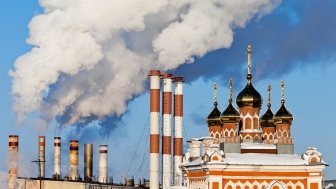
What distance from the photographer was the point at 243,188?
3556cm

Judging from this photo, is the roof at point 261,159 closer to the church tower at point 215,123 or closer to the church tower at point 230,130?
the church tower at point 230,130

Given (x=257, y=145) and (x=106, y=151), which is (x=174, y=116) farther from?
(x=257, y=145)

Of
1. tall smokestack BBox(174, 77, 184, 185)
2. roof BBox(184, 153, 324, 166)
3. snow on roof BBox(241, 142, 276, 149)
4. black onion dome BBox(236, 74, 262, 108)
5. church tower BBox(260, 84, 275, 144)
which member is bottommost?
roof BBox(184, 153, 324, 166)

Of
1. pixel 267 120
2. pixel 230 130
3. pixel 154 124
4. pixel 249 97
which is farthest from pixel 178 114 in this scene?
pixel 230 130

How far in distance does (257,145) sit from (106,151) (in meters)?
39.2

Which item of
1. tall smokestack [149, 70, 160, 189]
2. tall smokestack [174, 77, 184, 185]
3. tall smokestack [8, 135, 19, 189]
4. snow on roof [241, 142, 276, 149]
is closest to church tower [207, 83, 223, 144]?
snow on roof [241, 142, 276, 149]

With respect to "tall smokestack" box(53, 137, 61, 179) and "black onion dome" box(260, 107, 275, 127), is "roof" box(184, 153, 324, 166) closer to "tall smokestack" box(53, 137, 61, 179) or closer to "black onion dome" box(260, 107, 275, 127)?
"black onion dome" box(260, 107, 275, 127)

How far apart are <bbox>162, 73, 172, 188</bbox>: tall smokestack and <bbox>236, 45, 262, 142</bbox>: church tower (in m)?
28.3

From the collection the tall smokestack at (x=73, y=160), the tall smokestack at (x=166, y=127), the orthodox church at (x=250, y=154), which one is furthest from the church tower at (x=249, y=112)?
the tall smokestack at (x=73, y=160)

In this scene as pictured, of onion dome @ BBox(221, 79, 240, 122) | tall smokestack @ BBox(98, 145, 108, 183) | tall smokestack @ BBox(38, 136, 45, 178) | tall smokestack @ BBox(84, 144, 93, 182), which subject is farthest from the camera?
tall smokestack @ BBox(84, 144, 93, 182)

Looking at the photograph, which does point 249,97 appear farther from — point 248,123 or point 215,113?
point 215,113

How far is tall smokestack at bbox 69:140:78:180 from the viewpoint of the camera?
7281cm

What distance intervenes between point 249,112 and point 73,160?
37.5 m

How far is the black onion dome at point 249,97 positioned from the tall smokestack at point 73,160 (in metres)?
35.7
